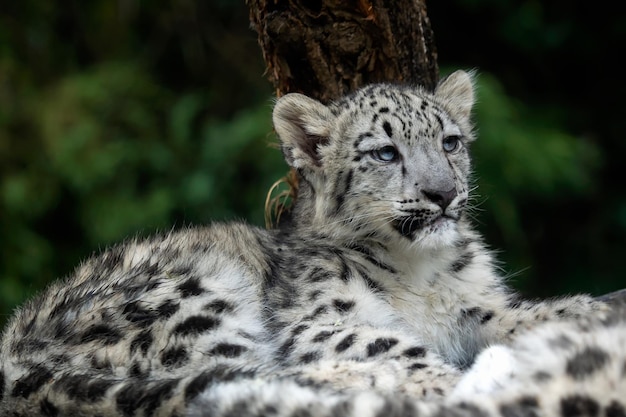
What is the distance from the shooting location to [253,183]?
8.40 m

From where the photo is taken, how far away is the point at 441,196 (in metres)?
4.83

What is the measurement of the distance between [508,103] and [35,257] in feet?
14.0

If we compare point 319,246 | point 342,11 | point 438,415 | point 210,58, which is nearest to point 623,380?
point 438,415

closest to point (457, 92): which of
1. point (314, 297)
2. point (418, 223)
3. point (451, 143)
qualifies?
point (451, 143)

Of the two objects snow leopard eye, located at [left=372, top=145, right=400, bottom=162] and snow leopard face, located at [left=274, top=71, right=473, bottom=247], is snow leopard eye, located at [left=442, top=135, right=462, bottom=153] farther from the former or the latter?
snow leopard eye, located at [left=372, top=145, right=400, bottom=162]

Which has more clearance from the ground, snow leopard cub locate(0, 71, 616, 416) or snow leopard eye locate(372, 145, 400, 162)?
snow leopard eye locate(372, 145, 400, 162)

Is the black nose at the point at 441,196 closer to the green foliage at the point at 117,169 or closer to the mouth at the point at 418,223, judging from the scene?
the mouth at the point at 418,223

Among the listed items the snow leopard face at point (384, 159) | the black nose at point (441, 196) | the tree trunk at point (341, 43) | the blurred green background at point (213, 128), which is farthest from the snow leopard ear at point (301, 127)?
the blurred green background at point (213, 128)

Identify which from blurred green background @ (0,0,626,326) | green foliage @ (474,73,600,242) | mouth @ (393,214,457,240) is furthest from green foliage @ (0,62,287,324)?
mouth @ (393,214,457,240)

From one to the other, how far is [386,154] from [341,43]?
72 cm

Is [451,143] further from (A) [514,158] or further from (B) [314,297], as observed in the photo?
(A) [514,158]

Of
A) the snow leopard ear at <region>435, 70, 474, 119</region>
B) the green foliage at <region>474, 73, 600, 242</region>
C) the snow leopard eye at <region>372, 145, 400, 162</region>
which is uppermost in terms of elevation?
the snow leopard ear at <region>435, 70, 474, 119</region>

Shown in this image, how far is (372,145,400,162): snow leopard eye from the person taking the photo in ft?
16.8

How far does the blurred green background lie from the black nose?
3011mm
